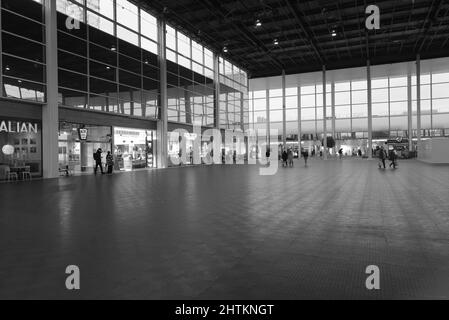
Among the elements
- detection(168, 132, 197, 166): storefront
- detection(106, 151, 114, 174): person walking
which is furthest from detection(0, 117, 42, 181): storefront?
detection(168, 132, 197, 166): storefront

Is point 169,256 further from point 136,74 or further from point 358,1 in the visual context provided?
point 358,1

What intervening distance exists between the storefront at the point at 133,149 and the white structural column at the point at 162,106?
0.59 m

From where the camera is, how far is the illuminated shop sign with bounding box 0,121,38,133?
18312mm

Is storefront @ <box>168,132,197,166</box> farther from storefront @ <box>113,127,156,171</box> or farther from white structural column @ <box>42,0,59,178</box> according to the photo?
white structural column @ <box>42,0,59,178</box>

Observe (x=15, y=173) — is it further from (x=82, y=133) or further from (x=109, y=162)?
(x=109, y=162)

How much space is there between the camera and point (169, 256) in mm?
5137

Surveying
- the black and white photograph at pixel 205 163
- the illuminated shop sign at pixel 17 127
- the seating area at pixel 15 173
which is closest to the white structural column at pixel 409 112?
the black and white photograph at pixel 205 163

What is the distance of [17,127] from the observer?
1883cm

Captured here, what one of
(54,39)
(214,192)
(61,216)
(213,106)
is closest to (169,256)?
(61,216)

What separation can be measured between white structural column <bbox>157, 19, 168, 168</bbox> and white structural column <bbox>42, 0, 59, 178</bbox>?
34.8 feet

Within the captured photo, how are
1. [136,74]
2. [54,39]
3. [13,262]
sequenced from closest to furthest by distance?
[13,262] → [54,39] → [136,74]

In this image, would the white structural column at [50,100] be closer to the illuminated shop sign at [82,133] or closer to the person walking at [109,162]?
the illuminated shop sign at [82,133]

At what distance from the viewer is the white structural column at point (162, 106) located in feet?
98.1
